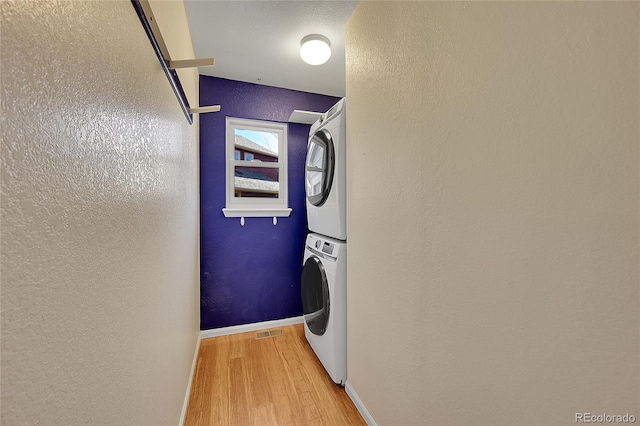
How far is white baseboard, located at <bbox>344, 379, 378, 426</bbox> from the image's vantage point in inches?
52.5

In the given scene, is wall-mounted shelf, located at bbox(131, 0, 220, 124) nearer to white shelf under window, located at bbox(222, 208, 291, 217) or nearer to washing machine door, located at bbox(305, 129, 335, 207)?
washing machine door, located at bbox(305, 129, 335, 207)

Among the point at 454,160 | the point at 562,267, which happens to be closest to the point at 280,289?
the point at 454,160

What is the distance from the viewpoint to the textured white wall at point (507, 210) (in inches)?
18.9

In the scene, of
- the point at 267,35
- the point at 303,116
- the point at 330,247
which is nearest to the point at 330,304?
the point at 330,247

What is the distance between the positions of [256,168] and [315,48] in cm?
120

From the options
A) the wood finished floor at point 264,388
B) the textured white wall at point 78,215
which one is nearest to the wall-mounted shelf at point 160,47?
the textured white wall at point 78,215

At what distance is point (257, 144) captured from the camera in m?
2.57

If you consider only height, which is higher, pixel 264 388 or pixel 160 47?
pixel 160 47

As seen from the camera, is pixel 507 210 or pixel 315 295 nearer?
pixel 507 210

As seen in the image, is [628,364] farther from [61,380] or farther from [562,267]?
[61,380]

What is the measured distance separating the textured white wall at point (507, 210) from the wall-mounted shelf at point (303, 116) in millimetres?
1172

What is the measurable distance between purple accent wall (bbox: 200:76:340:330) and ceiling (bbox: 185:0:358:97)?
0.60ft

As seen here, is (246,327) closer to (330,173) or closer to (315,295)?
(315,295)

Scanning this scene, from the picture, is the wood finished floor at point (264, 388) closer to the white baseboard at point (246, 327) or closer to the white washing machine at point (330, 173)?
the white baseboard at point (246, 327)
